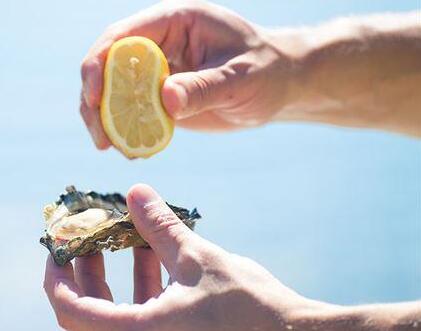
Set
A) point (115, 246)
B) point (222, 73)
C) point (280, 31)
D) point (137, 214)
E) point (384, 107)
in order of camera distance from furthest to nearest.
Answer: point (384, 107) < point (280, 31) < point (222, 73) < point (115, 246) < point (137, 214)

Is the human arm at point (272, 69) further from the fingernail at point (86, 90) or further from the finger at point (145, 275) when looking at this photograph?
the finger at point (145, 275)

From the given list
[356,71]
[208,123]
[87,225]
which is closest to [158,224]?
[87,225]

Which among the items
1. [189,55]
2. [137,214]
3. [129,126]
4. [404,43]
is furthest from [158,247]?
[404,43]

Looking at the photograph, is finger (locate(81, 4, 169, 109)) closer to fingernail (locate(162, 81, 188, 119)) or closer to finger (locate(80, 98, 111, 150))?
finger (locate(80, 98, 111, 150))

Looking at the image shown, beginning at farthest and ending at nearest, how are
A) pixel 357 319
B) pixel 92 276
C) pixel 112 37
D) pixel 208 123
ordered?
pixel 208 123
pixel 112 37
pixel 92 276
pixel 357 319

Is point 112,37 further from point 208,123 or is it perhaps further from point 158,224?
point 158,224

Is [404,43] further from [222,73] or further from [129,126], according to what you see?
[129,126]
